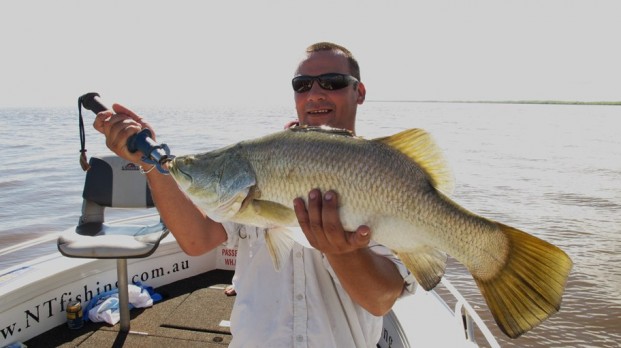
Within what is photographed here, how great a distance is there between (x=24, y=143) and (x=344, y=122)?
2805cm

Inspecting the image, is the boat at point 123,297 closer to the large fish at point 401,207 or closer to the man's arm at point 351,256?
Result: the man's arm at point 351,256

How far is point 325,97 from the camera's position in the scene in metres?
2.58

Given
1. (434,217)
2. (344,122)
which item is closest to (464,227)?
(434,217)

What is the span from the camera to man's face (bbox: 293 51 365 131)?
8.49 ft

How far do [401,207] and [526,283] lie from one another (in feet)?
1.62

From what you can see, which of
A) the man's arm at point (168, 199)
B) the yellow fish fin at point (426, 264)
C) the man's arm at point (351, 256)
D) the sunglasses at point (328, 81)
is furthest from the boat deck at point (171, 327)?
the yellow fish fin at point (426, 264)

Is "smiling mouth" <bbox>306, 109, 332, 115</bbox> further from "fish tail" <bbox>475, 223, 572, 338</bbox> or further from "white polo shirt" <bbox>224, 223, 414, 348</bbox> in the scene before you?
"fish tail" <bbox>475, 223, 572, 338</bbox>

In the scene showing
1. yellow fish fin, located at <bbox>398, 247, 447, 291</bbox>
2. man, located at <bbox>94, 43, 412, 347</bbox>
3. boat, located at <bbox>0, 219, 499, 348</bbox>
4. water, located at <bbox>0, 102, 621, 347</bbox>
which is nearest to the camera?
yellow fish fin, located at <bbox>398, 247, 447, 291</bbox>

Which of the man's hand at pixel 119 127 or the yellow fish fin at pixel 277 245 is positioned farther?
the man's hand at pixel 119 127

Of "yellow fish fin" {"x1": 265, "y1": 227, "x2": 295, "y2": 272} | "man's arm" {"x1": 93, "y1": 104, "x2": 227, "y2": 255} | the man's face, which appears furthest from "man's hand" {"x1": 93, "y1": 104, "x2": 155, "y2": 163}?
the man's face

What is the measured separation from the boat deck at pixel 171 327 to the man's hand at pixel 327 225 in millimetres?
2646

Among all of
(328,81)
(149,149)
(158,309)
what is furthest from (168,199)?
(158,309)

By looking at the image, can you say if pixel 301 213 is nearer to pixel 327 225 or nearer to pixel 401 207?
pixel 327 225

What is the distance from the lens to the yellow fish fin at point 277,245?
199 centimetres
